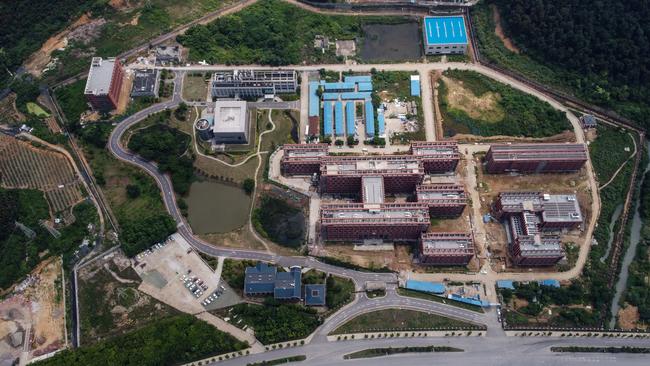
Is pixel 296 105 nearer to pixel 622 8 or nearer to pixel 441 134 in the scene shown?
pixel 441 134

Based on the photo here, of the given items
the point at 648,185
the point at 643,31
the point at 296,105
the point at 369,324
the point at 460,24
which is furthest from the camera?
the point at 460,24

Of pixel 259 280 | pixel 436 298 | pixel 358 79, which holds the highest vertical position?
pixel 358 79

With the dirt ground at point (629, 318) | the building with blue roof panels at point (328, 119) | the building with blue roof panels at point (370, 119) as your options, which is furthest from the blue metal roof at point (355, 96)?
the dirt ground at point (629, 318)

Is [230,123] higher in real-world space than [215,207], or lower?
higher

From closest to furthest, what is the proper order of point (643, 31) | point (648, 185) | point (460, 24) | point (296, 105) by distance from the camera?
point (648, 185)
point (643, 31)
point (296, 105)
point (460, 24)

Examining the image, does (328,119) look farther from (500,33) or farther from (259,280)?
(500,33)

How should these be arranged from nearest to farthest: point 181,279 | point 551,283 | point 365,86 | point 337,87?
point 551,283, point 181,279, point 337,87, point 365,86

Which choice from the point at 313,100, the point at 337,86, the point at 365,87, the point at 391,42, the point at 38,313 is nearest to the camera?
the point at 38,313

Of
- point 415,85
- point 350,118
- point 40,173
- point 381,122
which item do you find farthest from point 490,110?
point 40,173

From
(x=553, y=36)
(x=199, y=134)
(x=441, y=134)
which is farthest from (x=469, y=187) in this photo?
(x=199, y=134)
